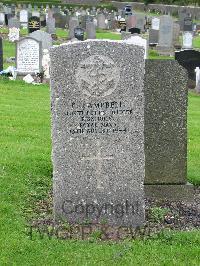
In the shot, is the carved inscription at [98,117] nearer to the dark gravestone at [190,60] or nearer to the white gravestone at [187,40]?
the dark gravestone at [190,60]

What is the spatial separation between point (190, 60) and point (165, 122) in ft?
38.3

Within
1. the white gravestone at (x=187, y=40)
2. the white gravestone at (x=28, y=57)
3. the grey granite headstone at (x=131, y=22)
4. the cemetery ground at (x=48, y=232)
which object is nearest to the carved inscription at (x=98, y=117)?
the cemetery ground at (x=48, y=232)

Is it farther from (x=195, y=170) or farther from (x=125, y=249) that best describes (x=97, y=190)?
(x=195, y=170)

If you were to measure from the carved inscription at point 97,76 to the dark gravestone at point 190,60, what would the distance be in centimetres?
1264

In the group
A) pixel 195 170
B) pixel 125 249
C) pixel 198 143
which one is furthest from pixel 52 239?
pixel 198 143

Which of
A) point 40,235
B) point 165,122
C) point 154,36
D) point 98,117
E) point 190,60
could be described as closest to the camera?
point 40,235

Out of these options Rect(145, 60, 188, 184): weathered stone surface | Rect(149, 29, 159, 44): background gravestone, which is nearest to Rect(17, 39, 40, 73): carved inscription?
Rect(145, 60, 188, 184): weathered stone surface

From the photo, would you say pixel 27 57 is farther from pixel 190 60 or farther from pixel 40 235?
pixel 40 235

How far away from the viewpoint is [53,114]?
624cm

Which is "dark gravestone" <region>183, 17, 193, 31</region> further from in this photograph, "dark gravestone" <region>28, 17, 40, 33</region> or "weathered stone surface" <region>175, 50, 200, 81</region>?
"weathered stone surface" <region>175, 50, 200, 81</region>

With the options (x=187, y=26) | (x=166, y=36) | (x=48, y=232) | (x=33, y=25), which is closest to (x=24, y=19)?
(x=33, y=25)

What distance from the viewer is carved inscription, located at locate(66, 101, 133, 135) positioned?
6.25 meters

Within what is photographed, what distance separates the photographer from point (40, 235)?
238 inches

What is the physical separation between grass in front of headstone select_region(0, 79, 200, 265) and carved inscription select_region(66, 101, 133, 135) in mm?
1009
